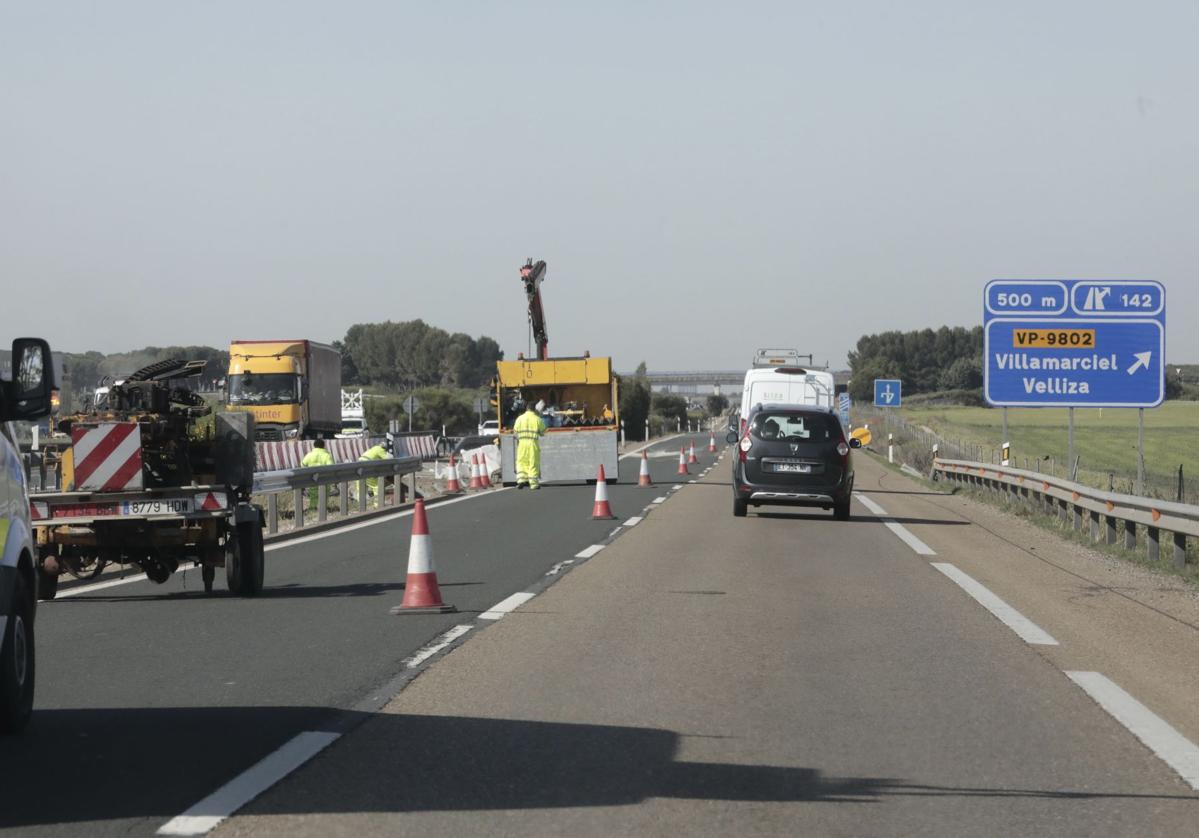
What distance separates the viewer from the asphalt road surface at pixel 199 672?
6.02m

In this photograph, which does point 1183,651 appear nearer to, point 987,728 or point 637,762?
point 987,728

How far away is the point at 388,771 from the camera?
634cm

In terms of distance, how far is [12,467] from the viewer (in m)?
6.96

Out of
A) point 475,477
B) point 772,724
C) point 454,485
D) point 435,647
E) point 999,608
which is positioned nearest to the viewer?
point 772,724

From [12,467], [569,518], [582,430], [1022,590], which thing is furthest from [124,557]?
[582,430]

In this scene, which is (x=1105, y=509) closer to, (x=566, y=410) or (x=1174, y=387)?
(x=566, y=410)

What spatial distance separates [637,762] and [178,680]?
3178mm

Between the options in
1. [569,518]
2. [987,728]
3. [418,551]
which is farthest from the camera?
[569,518]

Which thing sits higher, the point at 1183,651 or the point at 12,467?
the point at 12,467

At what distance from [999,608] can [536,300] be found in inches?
1335

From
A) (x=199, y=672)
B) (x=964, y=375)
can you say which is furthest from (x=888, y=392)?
(x=964, y=375)

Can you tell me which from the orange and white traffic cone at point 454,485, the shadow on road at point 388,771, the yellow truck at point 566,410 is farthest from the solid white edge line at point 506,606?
the yellow truck at point 566,410

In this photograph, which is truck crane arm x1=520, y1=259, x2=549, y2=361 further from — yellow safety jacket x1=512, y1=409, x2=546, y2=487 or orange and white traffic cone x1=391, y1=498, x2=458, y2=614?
orange and white traffic cone x1=391, y1=498, x2=458, y2=614

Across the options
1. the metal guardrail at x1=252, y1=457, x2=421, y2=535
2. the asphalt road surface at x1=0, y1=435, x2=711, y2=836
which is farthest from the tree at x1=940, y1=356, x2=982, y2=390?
the asphalt road surface at x1=0, y1=435, x2=711, y2=836
